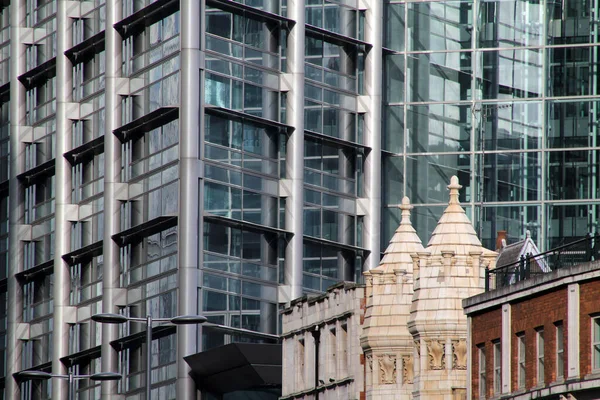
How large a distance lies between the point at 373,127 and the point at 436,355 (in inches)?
1444

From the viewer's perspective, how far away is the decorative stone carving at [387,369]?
3029 inches

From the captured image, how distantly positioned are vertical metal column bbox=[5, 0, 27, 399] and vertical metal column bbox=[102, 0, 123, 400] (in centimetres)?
1204

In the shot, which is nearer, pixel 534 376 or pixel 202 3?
pixel 534 376

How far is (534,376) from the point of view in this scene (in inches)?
2425

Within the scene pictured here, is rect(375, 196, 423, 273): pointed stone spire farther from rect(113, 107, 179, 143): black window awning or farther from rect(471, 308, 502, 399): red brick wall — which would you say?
rect(113, 107, 179, 143): black window awning

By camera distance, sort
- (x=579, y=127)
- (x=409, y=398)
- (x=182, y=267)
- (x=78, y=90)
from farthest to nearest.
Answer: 1. (x=78, y=90)
2. (x=579, y=127)
3. (x=182, y=267)
4. (x=409, y=398)

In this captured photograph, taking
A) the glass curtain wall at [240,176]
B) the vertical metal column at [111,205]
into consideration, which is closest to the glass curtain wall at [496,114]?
the glass curtain wall at [240,176]

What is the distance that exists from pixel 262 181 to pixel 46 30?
2083cm

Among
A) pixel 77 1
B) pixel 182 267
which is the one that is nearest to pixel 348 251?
pixel 182 267

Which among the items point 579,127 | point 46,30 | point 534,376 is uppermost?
point 46,30

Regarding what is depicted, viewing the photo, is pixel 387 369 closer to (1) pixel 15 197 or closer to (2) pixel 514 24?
(2) pixel 514 24

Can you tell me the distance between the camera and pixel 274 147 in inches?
4085

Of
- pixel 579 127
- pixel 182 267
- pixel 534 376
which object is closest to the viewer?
pixel 534 376

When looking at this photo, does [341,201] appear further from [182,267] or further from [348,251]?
[182,267]
